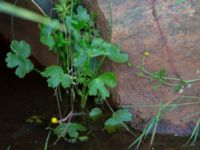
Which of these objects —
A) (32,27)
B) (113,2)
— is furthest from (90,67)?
(32,27)

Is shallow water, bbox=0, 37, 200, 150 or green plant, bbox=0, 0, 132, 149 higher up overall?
green plant, bbox=0, 0, 132, 149

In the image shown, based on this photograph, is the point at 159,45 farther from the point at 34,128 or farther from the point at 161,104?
the point at 34,128

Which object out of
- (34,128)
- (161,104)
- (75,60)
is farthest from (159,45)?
(34,128)

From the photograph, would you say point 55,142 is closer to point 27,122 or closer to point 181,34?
point 27,122

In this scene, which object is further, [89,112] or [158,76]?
[89,112]
